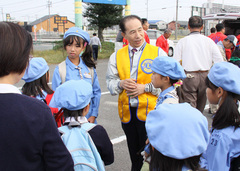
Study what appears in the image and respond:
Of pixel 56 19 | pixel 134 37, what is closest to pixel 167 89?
pixel 134 37

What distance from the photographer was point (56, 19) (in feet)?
262

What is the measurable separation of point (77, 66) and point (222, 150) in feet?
6.04

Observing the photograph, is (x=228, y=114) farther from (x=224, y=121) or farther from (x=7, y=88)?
(x=7, y=88)

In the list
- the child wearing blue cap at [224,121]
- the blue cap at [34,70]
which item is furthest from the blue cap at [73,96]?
the child wearing blue cap at [224,121]

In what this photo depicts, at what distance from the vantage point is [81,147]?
1688 mm

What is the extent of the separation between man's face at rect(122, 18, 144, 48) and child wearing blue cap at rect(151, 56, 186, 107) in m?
0.45

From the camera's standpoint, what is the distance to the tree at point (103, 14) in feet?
74.5

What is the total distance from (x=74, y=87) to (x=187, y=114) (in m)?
0.87

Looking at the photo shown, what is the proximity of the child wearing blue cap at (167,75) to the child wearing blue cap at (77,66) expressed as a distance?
2.97 ft

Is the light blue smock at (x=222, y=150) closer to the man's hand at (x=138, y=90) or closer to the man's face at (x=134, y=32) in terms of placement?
the man's hand at (x=138, y=90)

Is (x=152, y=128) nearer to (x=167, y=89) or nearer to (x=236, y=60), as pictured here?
(x=167, y=89)

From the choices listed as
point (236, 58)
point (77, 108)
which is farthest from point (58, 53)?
point (77, 108)

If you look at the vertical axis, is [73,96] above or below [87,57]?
below

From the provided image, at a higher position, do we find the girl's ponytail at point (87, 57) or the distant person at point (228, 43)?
the distant person at point (228, 43)
